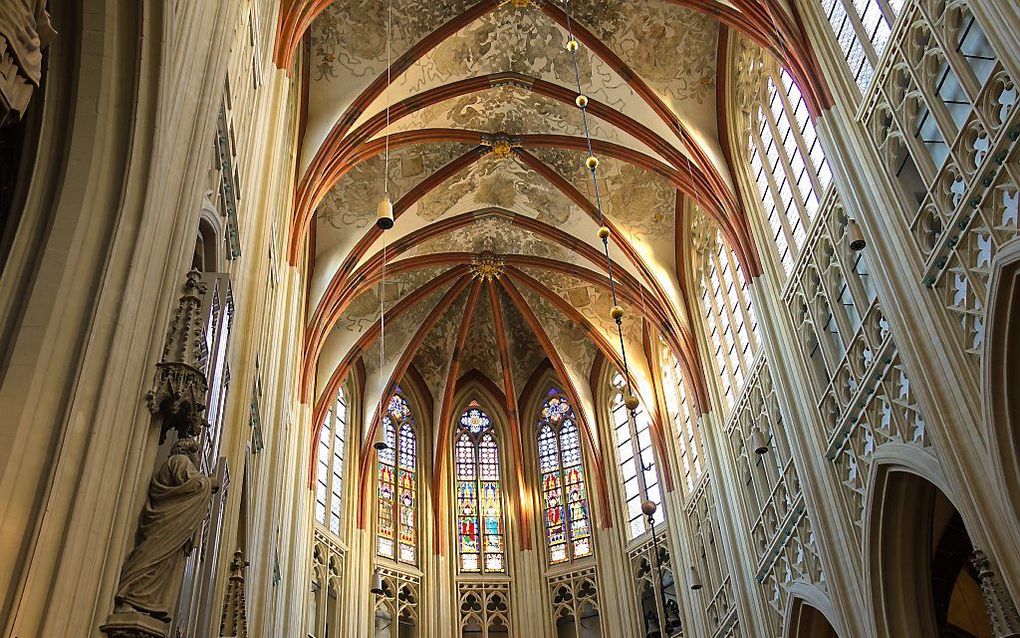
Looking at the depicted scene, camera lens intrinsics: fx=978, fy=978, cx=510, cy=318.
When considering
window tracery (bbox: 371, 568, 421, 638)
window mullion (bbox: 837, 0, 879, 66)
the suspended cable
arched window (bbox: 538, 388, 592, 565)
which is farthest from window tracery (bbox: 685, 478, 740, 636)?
window mullion (bbox: 837, 0, 879, 66)

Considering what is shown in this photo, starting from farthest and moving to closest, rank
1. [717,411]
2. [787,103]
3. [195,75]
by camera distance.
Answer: [717,411] → [787,103] → [195,75]

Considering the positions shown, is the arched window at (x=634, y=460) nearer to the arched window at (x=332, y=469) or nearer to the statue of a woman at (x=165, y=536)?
the arched window at (x=332, y=469)

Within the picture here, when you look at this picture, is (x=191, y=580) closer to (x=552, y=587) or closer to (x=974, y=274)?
(x=974, y=274)

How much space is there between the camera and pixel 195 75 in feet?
25.5

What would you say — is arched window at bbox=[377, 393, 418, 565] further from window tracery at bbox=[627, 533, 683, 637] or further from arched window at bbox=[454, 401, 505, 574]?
window tracery at bbox=[627, 533, 683, 637]

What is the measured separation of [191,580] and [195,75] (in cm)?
411

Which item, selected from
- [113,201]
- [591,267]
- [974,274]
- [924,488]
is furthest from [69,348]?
[591,267]

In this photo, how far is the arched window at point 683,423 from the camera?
2208cm

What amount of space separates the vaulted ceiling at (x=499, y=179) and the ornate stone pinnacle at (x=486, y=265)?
0.17 feet

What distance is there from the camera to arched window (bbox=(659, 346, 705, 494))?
22.1 metres

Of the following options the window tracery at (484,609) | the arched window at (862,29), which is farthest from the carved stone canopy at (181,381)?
the window tracery at (484,609)

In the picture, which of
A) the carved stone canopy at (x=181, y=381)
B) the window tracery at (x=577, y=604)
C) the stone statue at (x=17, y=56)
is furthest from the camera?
the window tracery at (x=577, y=604)

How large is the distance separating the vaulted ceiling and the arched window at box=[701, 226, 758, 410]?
1.01 metres

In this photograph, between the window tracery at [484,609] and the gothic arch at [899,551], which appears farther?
the window tracery at [484,609]
